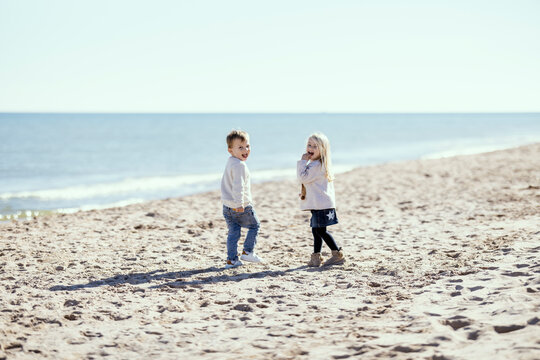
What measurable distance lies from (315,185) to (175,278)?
6.25 feet

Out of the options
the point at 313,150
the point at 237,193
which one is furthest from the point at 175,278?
the point at 313,150

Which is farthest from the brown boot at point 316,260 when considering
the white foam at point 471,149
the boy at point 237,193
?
the white foam at point 471,149

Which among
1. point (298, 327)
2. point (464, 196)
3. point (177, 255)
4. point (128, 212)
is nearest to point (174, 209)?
point (128, 212)

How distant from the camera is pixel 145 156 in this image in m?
30.7

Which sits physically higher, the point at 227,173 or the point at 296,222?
the point at 227,173

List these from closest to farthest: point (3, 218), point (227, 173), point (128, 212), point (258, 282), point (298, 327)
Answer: point (298, 327), point (258, 282), point (227, 173), point (128, 212), point (3, 218)

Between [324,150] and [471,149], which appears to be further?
[471,149]

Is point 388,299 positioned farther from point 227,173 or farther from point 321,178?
point 227,173

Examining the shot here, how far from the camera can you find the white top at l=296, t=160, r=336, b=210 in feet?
18.7

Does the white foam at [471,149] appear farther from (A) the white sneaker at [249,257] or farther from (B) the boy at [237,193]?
(B) the boy at [237,193]

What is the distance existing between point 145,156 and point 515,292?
2819 centimetres

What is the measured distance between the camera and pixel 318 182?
5.77 m

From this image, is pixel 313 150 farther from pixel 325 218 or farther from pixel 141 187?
pixel 141 187

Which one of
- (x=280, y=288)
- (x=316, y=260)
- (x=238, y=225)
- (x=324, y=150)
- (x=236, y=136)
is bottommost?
(x=280, y=288)
